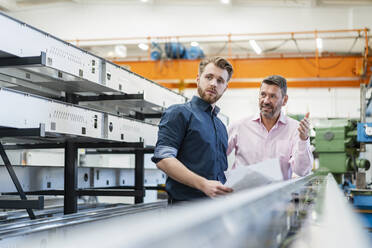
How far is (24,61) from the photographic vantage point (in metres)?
2.24

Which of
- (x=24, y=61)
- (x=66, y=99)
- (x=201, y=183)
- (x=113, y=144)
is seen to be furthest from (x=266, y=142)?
(x=66, y=99)

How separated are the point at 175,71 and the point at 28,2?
5026mm

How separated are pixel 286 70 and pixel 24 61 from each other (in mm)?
6479

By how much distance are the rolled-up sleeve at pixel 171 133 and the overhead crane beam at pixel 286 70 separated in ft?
20.8

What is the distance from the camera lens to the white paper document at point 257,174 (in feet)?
4.54

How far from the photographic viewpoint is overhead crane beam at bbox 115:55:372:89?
7953mm

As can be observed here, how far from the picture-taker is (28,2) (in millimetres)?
11234

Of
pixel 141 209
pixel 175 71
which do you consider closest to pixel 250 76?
pixel 175 71

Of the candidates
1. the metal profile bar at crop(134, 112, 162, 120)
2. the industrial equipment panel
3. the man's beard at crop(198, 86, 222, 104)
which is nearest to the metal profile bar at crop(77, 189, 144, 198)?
the industrial equipment panel

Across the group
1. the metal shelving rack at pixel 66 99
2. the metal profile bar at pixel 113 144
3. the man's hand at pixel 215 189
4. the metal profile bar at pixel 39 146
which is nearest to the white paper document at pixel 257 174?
the man's hand at pixel 215 189

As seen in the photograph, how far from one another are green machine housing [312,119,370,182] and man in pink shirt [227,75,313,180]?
2305 mm

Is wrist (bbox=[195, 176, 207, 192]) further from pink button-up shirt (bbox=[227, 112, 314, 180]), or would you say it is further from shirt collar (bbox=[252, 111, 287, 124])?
shirt collar (bbox=[252, 111, 287, 124])

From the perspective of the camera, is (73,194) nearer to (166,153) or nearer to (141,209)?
(141,209)

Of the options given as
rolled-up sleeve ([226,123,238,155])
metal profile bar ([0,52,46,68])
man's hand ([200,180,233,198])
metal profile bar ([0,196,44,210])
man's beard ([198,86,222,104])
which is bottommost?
metal profile bar ([0,196,44,210])
